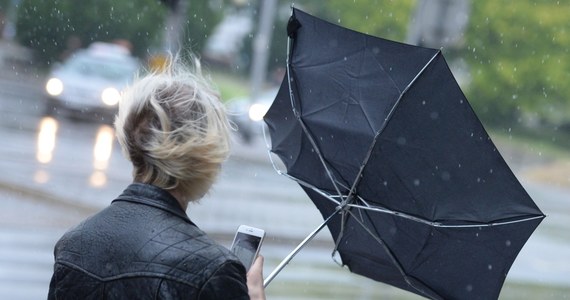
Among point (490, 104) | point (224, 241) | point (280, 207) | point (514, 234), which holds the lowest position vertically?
point (514, 234)

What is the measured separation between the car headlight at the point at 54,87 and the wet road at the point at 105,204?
1.10 metres

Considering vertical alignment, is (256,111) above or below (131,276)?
above

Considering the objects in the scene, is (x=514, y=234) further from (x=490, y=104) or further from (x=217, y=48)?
(x=217, y=48)

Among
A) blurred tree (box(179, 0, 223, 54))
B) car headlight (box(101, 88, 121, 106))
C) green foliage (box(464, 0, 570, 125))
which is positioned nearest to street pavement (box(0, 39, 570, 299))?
car headlight (box(101, 88, 121, 106))

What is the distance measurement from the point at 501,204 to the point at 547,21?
40946 millimetres

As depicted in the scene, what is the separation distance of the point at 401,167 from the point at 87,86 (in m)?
23.4

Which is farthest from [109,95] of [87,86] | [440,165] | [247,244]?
[247,244]

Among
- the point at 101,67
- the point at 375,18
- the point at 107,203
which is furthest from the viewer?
the point at 375,18

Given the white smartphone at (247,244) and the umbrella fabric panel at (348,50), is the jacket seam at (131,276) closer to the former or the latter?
the white smartphone at (247,244)

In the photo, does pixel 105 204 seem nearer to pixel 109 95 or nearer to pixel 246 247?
pixel 246 247

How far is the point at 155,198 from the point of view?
261 cm

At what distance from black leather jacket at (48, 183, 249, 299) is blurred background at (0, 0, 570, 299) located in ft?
1.19

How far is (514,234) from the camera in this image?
332 cm

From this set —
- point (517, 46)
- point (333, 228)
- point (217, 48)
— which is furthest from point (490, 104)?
point (333, 228)
